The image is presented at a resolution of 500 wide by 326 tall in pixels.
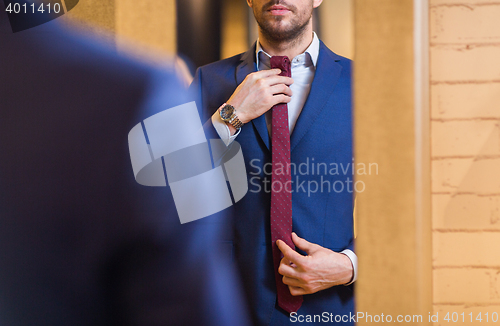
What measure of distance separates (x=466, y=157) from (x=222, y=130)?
63 centimetres

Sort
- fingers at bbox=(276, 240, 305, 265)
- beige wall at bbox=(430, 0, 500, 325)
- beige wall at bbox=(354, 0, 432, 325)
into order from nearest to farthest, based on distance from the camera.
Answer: beige wall at bbox=(354, 0, 432, 325) → fingers at bbox=(276, 240, 305, 265) → beige wall at bbox=(430, 0, 500, 325)

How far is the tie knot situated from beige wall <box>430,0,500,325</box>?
1.30ft

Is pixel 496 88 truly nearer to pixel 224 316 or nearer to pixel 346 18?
pixel 346 18

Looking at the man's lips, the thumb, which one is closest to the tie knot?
the man's lips

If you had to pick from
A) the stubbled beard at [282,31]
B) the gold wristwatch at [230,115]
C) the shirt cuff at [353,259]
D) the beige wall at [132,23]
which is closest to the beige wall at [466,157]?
the shirt cuff at [353,259]

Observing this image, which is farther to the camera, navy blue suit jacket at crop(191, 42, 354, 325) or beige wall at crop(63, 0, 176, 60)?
beige wall at crop(63, 0, 176, 60)

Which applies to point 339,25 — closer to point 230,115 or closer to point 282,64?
point 282,64

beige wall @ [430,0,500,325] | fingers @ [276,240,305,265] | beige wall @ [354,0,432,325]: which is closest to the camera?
beige wall @ [354,0,432,325]

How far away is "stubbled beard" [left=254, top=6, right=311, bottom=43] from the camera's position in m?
0.89

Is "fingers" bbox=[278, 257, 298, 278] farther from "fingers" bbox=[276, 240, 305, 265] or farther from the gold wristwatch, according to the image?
the gold wristwatch

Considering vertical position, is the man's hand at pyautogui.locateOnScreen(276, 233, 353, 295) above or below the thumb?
below

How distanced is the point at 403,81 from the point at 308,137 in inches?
9.5

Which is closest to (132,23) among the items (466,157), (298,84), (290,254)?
(298,84)

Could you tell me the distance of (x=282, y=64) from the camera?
888 millimetres
